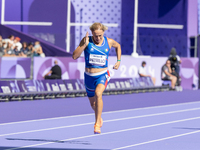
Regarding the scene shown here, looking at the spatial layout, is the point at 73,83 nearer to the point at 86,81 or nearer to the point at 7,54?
the point at 7,54

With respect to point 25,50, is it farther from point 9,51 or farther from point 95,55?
point 95,55

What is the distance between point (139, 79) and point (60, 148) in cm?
1766

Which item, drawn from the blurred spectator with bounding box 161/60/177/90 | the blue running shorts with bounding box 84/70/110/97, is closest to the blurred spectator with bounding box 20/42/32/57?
the blurred spectator with bounding box 161/60/177/90

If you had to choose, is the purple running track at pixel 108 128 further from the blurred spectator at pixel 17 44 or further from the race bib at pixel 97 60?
the blurred spectator at pixel 17 44

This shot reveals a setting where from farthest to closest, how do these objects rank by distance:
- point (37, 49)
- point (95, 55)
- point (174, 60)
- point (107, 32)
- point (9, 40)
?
point (107, 32), point (174, 60), point (37, 49), point (9, 40), point (95, 55)

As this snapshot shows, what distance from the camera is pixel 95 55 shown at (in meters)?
8.59

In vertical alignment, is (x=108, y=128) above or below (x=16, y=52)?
below

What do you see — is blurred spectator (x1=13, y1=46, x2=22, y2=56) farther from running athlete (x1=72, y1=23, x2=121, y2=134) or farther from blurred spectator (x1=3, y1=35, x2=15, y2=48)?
running athlete (x1=72, y1=23, x2=121, y2=134)

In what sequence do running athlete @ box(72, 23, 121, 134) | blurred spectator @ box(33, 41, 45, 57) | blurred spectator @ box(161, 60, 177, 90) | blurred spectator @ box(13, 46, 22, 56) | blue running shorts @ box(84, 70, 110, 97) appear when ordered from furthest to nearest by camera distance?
blurred spectator @ box(161, 60, 177, 90)
blurred spectator @ box(33, 41, 45, 57)
blurred spectator @ box(13, 46, 22, 56)
blue running shorts @ box(84, 70, 110, 97)
running athlete @ box(72, 23, 121, 134)

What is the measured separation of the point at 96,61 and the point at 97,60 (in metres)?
0.02

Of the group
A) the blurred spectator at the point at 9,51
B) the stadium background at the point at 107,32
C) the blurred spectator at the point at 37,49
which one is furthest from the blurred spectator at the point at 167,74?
the blurred spectator at the point at 9,51

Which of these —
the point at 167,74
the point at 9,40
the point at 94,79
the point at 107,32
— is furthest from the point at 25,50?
the point at 94,79

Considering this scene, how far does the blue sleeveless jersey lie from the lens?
8602 millimetres

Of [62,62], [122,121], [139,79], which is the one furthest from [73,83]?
[122,121]
